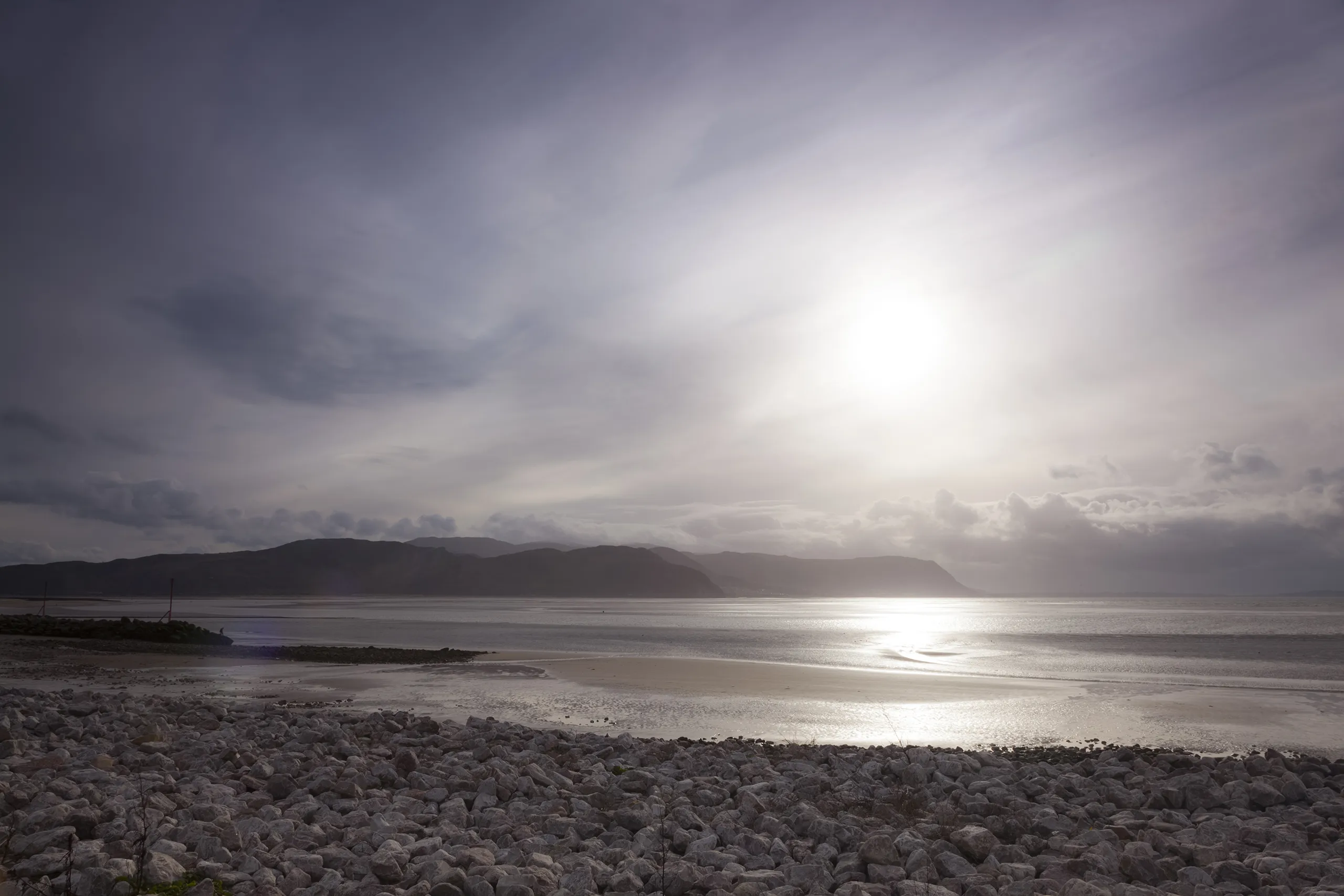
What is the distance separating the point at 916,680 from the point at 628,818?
837 inches

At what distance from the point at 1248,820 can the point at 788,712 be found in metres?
10.6

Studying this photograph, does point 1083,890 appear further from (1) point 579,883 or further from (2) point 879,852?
(1) point 579,883

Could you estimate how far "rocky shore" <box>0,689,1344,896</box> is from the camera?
20.2 ft

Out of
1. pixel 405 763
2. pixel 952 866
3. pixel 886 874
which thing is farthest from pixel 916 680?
pixel 886 874

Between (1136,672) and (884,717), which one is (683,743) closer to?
(884,717)

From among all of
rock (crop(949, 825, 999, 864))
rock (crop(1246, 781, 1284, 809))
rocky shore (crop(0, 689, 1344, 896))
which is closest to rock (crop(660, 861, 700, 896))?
rocky shore (crop(0, 689, 1344, 896))

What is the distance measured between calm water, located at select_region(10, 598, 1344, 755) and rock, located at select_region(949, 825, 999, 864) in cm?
754

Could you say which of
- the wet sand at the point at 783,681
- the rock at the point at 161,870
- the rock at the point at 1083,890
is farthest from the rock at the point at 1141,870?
the wet sand at the point at 783,681

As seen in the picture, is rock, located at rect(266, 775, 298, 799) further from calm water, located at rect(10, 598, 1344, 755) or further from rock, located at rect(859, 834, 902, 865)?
calm water, located at rect(10, 598, 1344, 755)

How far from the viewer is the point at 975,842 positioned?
7027 millimetres

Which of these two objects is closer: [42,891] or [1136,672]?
[42,891]

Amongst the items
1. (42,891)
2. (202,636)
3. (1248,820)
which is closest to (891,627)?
(202,636)

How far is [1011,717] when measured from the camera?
18.3 meters

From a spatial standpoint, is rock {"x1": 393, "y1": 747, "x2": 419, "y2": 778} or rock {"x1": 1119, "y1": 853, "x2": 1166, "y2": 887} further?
rock {"x1": 393, "y1": 747, "x2": 419, "y2": 778}
